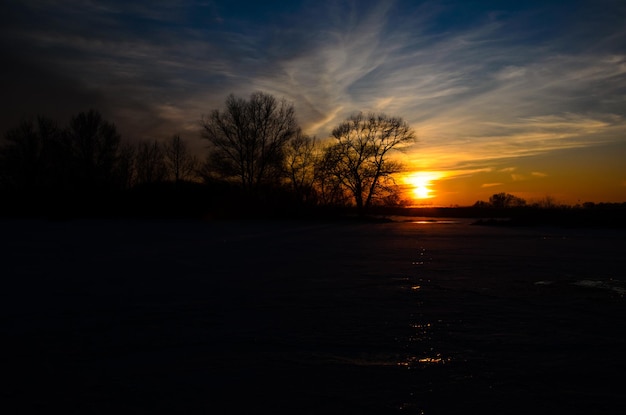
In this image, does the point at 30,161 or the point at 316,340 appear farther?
the point at 30,161

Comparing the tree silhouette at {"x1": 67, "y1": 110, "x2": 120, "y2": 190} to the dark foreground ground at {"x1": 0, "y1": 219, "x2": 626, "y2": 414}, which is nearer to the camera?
the dark foreground ground at {"x1": 0, "y1": 219, "x2": 626, "y2": 414}

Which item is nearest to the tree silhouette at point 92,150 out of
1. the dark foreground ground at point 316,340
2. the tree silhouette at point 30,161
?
the tree silhouette at point 30,161

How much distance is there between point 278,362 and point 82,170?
1772 inches

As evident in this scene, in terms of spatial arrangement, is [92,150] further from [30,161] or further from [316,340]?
[316,340]

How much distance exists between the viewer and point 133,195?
32.5m

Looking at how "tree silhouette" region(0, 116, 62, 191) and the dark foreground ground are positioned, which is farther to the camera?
"tree silhouette" region(0, 116, 62, 191)

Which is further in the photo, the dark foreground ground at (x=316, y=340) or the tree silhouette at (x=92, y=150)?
the tree silhouette at (x=92, y=150)

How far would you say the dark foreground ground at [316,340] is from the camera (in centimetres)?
283

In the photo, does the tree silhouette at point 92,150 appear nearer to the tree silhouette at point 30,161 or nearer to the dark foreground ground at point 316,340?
the tree silhouette at point 30,161

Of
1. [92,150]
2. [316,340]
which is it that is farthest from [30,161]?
[316,340]

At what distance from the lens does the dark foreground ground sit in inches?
111

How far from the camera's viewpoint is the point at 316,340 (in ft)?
13.2

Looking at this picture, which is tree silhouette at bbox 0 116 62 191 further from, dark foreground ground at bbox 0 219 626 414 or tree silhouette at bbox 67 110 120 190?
dark foreground ground at bbox 0 219 626 414

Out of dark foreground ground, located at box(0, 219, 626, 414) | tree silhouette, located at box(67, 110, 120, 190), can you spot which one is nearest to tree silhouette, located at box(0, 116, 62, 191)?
tree silhouette, located at box(67, 110, 120, 190)
